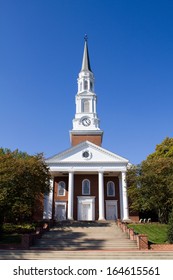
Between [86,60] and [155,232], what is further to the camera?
[86,60]

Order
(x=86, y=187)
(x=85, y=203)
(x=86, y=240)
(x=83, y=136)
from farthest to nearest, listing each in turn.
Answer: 1. (x=83, y=136)
2. (x=86, y=187)
3. (x=85, y=203)
4. (x=86, y=240)

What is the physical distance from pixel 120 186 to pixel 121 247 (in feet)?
60.7

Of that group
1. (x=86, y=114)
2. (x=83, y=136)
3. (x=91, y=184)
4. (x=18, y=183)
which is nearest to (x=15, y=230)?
(x=18, y=183)

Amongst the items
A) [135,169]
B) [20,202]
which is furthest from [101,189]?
[20,202]

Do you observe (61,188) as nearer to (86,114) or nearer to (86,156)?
(86,156)

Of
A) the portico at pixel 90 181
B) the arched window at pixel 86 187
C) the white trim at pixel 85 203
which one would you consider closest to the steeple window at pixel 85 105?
the portico at pixel 90 181

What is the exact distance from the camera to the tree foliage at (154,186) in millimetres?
28062

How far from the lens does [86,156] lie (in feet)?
124

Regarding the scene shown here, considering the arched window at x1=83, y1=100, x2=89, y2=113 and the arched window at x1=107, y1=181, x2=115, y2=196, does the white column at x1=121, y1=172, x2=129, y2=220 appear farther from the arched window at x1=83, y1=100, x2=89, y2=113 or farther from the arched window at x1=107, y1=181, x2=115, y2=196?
the arched window at x1=83, y1=100, x2=89, y2=113

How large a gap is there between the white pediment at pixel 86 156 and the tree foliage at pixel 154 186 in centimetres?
535

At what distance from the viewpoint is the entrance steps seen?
18934 millimetres

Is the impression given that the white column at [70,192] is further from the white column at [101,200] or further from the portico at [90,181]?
the white column at [101,200]

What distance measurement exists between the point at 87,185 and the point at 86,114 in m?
12.6

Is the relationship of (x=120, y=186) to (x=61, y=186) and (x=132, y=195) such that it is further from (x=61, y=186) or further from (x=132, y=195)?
(x=61, y=186)
